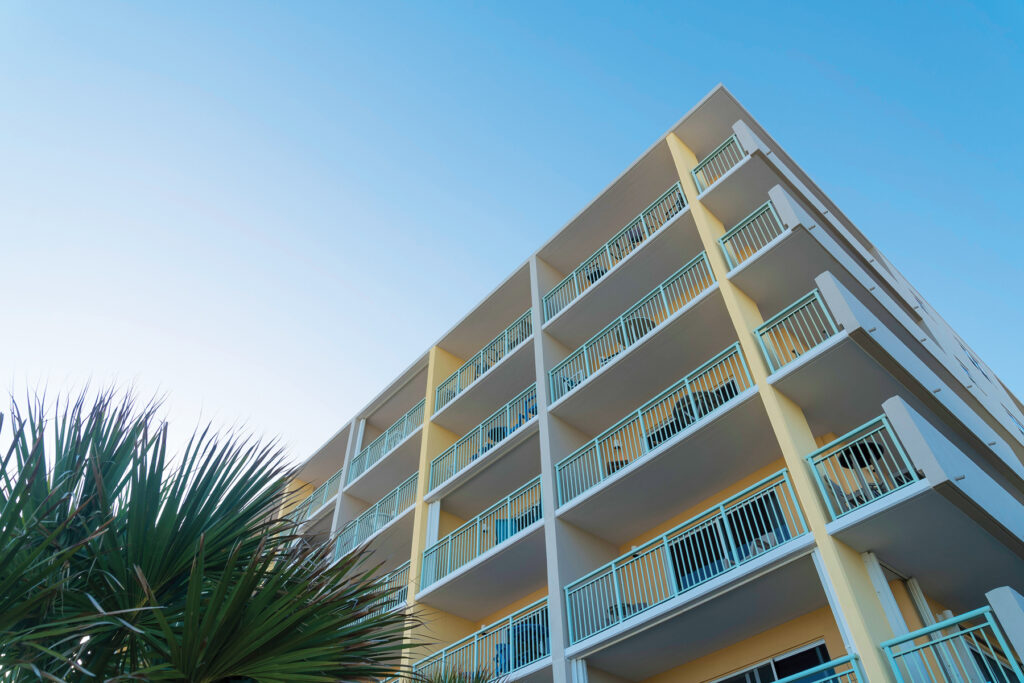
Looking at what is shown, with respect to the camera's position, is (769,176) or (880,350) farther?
(769,176)

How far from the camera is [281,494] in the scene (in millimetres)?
6492

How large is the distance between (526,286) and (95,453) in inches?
628

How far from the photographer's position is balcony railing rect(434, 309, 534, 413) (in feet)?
65.9

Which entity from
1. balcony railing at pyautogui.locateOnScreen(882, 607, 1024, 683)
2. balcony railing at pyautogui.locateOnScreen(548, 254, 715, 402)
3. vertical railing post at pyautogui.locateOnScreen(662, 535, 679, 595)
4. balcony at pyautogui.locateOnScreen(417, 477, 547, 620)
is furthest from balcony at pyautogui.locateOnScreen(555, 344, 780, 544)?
balcony railing at pyautogui.locateOnScreen(882, 607, 1024, 683)

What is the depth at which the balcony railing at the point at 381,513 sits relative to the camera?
20453 millimetres

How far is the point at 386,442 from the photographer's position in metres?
22.9

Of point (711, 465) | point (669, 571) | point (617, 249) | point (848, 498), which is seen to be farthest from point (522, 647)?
point (617, 249)

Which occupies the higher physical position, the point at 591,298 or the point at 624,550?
the point at 591,298

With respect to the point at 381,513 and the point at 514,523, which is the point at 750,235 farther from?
the point at 381,513

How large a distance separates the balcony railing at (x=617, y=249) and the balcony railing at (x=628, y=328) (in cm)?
143

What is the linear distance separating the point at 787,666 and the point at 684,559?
7.14 feet

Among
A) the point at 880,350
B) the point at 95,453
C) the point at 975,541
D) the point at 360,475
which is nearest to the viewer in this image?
the point at 95,453

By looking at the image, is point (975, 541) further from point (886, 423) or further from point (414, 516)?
point (414, 516)

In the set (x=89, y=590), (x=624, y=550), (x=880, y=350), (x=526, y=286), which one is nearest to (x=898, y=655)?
(x=880, y=350)
